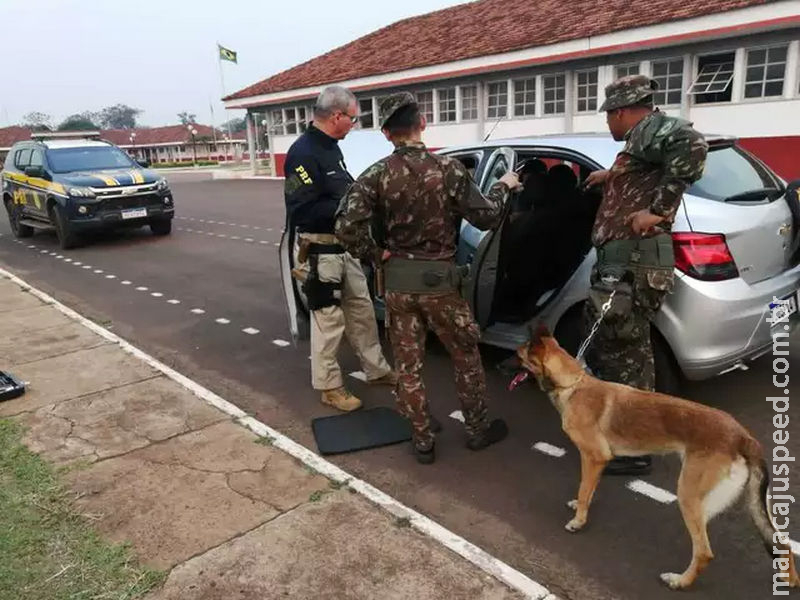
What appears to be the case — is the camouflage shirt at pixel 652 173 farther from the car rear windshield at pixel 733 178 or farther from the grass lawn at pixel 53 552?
the grass lawn at pixel 53 552

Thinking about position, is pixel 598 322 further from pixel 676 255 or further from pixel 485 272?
pixel 485 272

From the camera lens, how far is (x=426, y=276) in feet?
10.2

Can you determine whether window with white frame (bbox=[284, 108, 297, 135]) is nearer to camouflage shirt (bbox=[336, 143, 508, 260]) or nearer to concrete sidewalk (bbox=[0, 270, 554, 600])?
concrete sidewalk (bbox=[0, 270, 554, 600])

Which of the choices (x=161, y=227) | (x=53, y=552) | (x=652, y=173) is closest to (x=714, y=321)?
(x=652, y=173)

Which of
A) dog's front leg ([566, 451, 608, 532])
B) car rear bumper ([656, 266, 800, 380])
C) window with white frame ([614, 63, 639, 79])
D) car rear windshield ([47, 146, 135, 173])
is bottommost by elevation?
dog's front leg ([566, 451, 608, 532])

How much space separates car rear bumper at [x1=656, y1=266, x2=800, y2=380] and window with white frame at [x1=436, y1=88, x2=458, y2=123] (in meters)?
18.4

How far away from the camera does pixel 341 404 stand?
4.02 meters

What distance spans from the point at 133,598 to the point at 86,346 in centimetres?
355

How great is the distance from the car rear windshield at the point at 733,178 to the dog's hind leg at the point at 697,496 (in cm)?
164

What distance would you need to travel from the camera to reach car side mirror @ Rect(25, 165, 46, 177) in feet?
35.5

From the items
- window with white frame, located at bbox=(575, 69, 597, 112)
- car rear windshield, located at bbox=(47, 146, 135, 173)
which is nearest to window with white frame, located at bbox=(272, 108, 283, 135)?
window with white frame, located at bbox=(575, 69, 597, 112)

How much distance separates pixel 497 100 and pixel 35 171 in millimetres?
13093

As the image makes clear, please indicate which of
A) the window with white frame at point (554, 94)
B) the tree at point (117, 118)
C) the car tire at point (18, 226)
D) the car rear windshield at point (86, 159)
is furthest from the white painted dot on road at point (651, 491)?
the tree at point (117, 118)

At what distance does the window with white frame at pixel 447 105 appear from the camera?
20.7 meters
